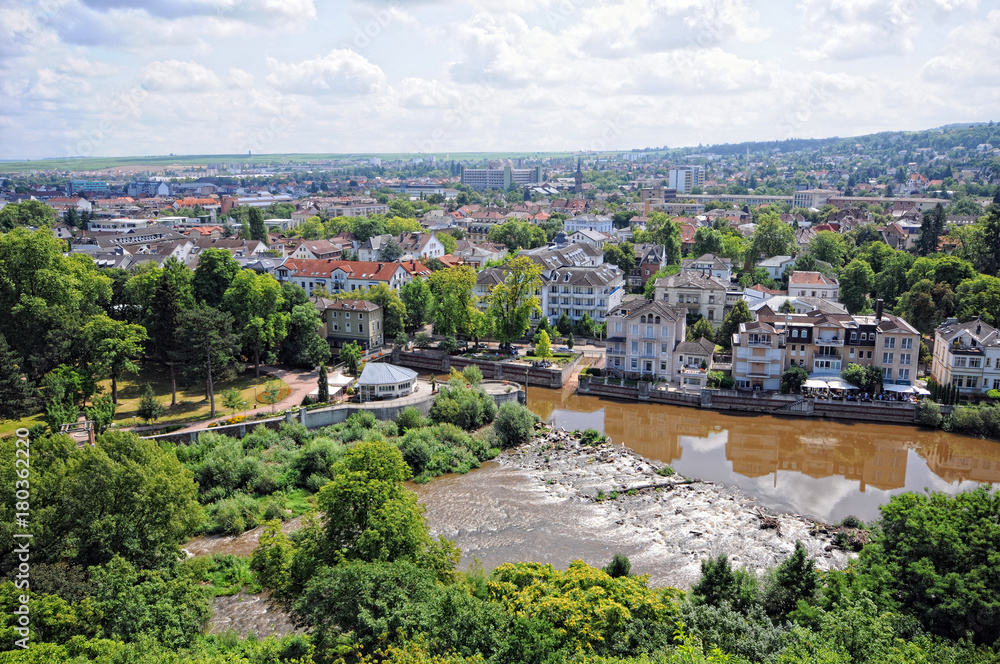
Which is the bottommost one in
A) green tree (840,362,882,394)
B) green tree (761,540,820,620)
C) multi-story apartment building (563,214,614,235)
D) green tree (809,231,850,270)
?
green tree (761,540,820,620)

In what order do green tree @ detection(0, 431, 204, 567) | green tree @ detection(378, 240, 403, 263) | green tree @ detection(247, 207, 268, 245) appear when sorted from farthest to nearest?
green tree @ detection(247, 207, 268, 245) < green tree @ detection(378, 240, 403, 263) < green tree @ detection(0, 431, 204, 567)

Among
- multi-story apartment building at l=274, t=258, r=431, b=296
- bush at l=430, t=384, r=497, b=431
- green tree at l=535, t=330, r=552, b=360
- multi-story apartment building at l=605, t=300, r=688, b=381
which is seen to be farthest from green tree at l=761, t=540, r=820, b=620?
multi-story apartment building at l=274, t=258, r=431, b=296

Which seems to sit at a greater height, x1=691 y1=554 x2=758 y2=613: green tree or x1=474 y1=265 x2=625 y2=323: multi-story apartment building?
x1=474 y1=265 x2=625 y2=323: multi-story apartment building

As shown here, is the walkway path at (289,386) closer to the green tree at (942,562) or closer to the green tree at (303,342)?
the green tree at (303,342)

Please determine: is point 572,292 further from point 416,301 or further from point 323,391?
point 323,391

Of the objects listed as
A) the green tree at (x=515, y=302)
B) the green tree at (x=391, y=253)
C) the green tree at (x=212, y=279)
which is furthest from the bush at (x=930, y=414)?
the green tree at (x=391, y=253)

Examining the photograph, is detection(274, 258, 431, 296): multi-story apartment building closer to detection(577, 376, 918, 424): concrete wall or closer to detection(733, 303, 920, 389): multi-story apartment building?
detection(577, 376, 918, 424): concrete wall

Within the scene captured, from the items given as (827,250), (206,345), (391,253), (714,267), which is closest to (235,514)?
(206,345)
